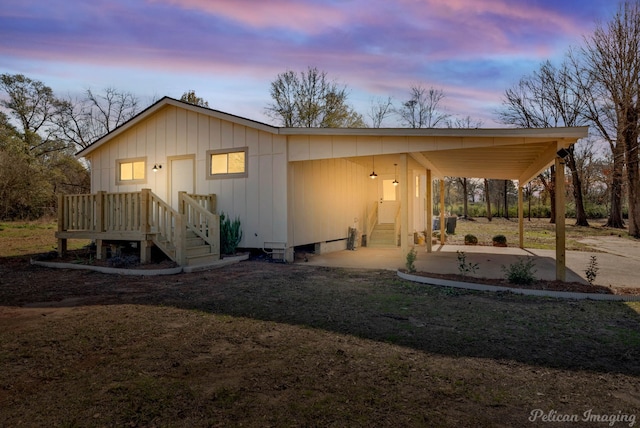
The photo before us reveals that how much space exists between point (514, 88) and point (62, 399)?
101ft

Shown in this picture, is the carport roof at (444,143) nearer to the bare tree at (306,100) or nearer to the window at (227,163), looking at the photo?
the window at (227,163)

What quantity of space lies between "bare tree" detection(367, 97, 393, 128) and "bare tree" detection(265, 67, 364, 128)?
17.8 ft

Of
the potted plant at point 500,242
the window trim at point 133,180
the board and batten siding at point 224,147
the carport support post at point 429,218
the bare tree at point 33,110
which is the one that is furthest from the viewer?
the bare tree at point 33,110

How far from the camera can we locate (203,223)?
8883mm

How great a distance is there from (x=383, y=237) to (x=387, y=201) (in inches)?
63.9

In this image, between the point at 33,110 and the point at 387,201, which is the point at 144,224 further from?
the point at 33,110

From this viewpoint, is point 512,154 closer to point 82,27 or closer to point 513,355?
point 513,355

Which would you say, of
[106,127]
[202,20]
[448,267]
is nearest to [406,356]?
[448,267]

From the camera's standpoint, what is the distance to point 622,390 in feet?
8.72

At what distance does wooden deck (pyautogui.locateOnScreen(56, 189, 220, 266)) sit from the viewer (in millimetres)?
8141

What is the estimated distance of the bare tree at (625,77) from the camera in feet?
55.8

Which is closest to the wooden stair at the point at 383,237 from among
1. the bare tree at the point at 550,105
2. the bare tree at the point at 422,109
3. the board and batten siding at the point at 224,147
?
the board and batten siding at the point at 224,147

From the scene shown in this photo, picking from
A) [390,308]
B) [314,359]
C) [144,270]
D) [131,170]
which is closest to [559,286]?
[390,308]

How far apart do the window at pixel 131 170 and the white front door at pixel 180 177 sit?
113 cm
